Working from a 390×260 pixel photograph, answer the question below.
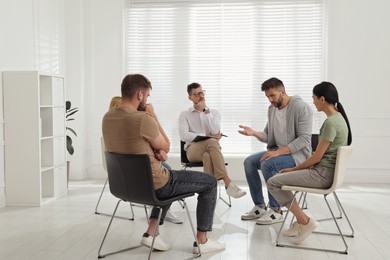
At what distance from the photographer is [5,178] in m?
5.30

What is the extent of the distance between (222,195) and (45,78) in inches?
93.3

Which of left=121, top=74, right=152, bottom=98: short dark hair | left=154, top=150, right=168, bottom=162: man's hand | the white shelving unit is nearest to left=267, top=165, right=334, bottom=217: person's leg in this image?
left=154, top=150, right=168, bottom=162: man's hand

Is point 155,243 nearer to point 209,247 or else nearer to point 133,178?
point 209,247

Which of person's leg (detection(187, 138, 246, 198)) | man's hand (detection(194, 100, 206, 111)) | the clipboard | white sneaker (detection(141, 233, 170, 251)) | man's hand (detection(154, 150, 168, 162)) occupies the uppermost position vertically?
man's hand (detection(194, 100, 206, 111))

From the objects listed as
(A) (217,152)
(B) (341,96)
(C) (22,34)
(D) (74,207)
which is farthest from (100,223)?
(B) (341,96)

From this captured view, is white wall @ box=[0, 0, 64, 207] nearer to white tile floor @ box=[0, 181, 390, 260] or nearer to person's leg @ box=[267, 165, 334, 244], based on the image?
white tile floor @ box=[0, 181, 390, 260]

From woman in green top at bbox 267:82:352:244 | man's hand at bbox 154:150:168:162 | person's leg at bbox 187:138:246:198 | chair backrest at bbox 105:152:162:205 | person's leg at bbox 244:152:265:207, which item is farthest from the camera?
person's leg at bbox 187:138:246:198

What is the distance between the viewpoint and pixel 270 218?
4.48 meters

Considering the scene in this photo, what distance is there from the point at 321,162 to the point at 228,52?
362 centimetres

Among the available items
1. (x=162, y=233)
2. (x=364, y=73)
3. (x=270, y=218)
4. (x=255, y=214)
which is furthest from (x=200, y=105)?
(x=364, y=73)

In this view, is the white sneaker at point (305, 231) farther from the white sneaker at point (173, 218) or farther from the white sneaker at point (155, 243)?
the white sneaker at point (173, 218)

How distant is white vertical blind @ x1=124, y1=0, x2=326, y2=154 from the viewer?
692cm

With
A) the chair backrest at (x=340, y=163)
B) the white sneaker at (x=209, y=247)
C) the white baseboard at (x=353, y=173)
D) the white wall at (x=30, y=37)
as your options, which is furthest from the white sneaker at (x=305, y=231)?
the white baseboard at (x=353, y=173)

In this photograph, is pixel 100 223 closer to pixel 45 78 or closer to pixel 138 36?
pixel 45 78
